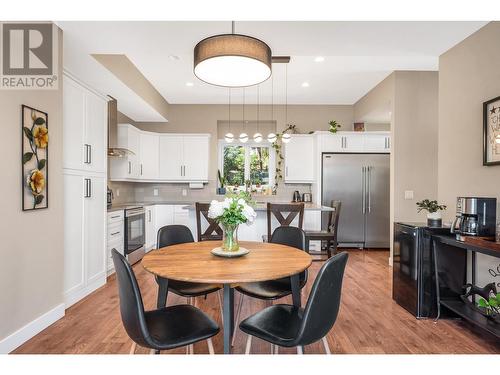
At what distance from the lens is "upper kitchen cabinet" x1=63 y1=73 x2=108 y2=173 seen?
2.87 meters

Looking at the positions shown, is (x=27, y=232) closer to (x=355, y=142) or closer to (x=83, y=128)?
(x=83, y=128)

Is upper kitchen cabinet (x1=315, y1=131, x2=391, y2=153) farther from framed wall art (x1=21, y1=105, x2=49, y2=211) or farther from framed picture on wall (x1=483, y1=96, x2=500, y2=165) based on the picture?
framed wall art (x1=21, y1=105, x2=49, y2=211)

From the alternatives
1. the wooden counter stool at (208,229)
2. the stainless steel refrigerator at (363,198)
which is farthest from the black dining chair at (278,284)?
the stainless steel refrigerator at (363,198)

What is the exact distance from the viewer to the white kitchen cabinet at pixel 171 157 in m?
5.78

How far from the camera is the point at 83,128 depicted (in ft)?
10.2

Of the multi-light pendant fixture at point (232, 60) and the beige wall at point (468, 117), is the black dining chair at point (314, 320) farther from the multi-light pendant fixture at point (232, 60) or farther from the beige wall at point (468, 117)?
the beige wall at point (468, 117)

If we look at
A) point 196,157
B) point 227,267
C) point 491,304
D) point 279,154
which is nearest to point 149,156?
point 196,157

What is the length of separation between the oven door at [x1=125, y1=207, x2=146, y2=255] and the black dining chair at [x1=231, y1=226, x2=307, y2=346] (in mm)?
2076

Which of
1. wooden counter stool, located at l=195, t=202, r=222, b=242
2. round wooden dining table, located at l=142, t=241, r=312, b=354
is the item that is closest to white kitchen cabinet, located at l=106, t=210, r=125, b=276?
wooden counter stool, located at l=195, t=202, r=222, b=242

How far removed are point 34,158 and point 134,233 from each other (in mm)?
2268

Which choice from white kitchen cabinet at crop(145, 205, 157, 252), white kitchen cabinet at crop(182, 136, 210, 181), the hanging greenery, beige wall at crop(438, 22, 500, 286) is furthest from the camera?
the hanging greenery

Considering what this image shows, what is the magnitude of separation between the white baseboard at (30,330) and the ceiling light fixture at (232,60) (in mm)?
2185

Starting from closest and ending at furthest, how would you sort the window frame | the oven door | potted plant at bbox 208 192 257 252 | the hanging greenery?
1. potted plant at bbox 208 192 257 252
2. the oven door
3. the hanging greenery
4. the window frame
